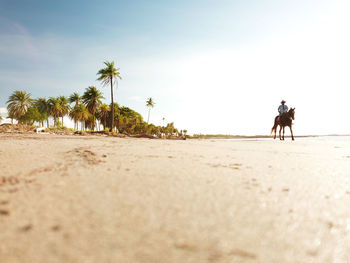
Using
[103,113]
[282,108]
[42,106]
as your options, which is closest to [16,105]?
[42,106]

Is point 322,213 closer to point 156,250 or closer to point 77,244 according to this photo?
point 156,250

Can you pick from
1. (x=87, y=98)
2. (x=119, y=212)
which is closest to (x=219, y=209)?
(x=119, y=212)

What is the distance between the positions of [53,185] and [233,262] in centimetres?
131

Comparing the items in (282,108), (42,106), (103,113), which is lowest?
(282,108)

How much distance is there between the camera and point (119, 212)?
114 cm

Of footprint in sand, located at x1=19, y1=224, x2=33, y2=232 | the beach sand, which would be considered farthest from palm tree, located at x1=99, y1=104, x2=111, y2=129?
footprint in sand, located at x1=19, y1=224, x2=33, y2=232

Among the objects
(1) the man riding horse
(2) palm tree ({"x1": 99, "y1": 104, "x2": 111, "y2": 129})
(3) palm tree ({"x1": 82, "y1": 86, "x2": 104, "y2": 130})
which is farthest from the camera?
(2) palm tree ({"x1": 99, "y1": 104, "x2": 111, "y2": 129})

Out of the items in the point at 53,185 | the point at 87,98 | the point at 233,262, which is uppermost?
the point at 87,98

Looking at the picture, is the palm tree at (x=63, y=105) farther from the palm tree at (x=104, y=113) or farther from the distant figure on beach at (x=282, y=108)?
the distant figure on beach at (x=282, y=108)

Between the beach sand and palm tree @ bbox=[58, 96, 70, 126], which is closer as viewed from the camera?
the beach sand

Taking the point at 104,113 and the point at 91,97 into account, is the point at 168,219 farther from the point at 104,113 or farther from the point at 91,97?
→ the point at 104,113

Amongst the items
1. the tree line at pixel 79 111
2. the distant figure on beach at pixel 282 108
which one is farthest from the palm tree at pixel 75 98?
the distant figure on beach at pixel 282 108

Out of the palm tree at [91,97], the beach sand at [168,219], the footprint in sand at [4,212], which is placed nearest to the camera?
the beach sand at [168,219]

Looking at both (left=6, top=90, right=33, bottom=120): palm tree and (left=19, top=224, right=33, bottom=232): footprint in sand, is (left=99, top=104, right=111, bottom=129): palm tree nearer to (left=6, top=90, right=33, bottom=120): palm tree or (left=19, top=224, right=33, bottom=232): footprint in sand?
(left=6, top=90, right=33, bottom=120): palm tree
